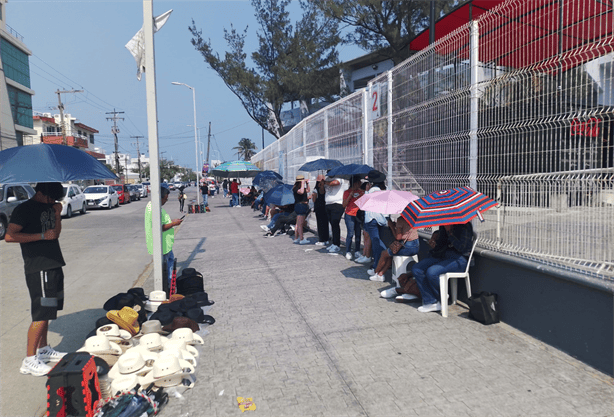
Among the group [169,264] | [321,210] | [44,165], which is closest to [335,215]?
[321,210]

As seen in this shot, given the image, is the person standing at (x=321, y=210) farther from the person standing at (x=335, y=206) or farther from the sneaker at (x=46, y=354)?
the sneaker at (x=46, y=354)

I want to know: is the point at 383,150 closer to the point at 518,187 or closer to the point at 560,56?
the point at 518,187

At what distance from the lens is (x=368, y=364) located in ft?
13.5

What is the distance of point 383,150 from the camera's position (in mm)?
8414

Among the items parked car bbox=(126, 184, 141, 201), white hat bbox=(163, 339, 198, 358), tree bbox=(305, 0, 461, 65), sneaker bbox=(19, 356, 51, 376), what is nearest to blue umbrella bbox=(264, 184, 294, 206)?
white hat bbox=(163, 339, 198, 358)

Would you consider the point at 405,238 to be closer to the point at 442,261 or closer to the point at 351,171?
→ the point at 442,261

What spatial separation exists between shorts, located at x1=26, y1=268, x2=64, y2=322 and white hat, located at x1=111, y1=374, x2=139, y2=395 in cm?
114

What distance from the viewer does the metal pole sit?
6031mm

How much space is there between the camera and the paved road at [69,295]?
3.91m

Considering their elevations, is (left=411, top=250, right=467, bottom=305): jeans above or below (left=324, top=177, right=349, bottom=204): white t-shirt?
below

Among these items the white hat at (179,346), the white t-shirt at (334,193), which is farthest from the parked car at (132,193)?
the white hat at (179,346)

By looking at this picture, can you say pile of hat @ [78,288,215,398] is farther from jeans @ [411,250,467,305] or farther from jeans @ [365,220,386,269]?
jeans @ [365,220,386,269]

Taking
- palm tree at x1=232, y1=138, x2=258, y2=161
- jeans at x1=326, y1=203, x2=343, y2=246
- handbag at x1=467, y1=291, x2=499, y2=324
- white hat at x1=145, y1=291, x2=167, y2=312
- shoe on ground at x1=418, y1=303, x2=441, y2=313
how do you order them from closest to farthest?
handbag at x1=467, y1=291, x2=499, y2=324, shoe on ground at x1=418, y1=303, x2=441, y2=313, white hat at x1=145, y1=291, x2=167, y2=312, jeans at x1=326, y1=203, x2=343, y2=246, palm tree at x1=232, y1=138, x2=258, y2=161

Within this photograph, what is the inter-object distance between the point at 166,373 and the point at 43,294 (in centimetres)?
158
